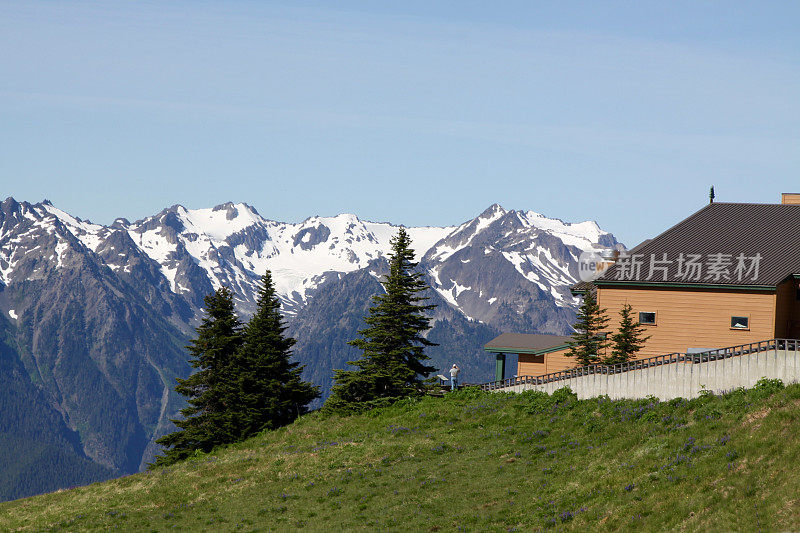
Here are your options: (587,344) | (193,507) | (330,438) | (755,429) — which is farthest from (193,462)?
(755,429)

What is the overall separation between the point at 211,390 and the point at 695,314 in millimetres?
30441

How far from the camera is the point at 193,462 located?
46.8 metres

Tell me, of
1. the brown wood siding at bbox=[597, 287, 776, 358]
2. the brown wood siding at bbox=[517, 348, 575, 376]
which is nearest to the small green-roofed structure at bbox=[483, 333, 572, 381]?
the brown wood siding at bbox=[517, 348, 575, 376]

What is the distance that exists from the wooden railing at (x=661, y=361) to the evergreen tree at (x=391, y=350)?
4.82m

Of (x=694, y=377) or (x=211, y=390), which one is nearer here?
(x=694, y=377)

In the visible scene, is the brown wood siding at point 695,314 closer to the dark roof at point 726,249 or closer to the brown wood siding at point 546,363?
the dark roof at point 726,249

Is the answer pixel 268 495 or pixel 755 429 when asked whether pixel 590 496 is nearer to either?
pixel 755 429

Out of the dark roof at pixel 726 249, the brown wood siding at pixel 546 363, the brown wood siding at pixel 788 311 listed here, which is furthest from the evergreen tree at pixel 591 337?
the brown wood siding at pixel 788 311

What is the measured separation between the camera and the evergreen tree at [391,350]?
5278cm

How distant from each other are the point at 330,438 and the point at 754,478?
2582cm

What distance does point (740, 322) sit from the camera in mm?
48469

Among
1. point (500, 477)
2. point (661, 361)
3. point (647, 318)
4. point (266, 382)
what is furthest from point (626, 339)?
point (266, 382)

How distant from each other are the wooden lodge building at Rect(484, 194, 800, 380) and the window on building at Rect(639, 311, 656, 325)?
0.06 metres

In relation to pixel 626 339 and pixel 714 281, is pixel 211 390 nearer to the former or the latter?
pixel 626 339
